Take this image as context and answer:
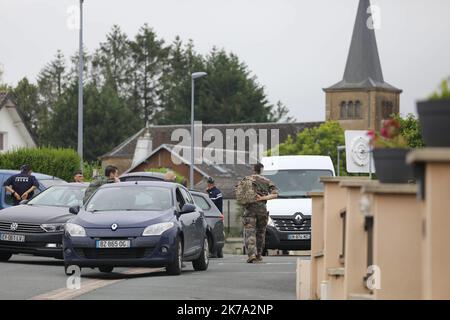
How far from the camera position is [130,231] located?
18312 millimetres

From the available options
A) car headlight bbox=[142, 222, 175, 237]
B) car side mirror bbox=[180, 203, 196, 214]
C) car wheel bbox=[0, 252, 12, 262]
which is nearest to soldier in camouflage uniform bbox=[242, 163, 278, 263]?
car side mirror bbox=[180, 203, 196, 214]

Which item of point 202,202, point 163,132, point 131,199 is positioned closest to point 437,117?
point 131,199

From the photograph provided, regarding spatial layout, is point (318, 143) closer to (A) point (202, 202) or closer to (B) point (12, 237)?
(A) point (202, 202)

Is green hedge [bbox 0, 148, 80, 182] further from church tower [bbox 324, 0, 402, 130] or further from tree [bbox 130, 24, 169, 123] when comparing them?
church tower [bbox 324, 0, 402, 130]

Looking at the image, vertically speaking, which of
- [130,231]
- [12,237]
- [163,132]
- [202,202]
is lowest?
[12,237]

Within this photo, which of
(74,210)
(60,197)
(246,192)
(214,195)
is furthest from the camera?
(214,195)

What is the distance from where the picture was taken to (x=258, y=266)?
22297 millimetres

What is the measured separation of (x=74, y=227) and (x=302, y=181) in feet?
33.8

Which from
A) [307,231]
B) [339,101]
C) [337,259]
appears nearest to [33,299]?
[337,259]

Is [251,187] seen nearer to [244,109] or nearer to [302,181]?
[302,181]

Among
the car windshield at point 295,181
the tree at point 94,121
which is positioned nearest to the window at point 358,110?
the tree at point 94,121

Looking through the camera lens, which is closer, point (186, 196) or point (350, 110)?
point (186, 196)

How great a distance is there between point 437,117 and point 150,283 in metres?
8.93

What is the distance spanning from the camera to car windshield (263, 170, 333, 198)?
27953 mm
